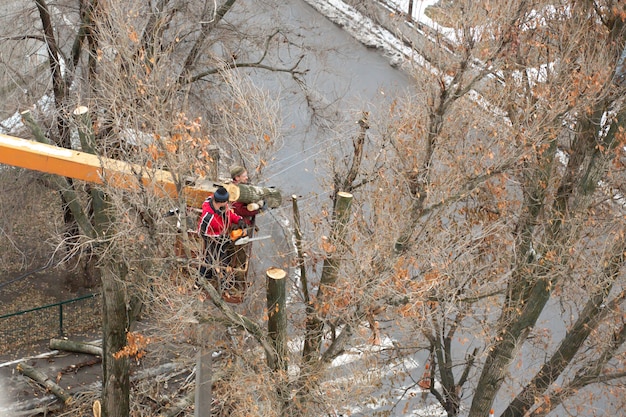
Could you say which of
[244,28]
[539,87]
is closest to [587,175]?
[539,87]

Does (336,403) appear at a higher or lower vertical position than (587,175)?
lower

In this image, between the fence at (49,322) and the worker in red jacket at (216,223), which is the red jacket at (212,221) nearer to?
the worker in red jacket at (216,223)

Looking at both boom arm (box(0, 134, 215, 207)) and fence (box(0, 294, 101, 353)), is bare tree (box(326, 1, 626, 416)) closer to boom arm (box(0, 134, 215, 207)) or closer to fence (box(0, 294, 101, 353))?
boom arm (box(0, 134, 215, 207))

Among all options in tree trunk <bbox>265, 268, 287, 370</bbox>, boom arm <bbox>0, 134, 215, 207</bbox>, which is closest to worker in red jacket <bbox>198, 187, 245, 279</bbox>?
boom arm <bbox>0, 134, 215, 207</bbox>

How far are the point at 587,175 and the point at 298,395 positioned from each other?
639 centimetres

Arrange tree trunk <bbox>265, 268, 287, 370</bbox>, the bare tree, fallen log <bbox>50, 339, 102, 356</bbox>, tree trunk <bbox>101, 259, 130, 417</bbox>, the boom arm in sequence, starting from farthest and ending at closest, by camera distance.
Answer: fallen log <bbox>50, 339, 102, 356</bbox> < tree trunk <bbox>101, 259, 130, 417</bbox> < the bare tree < tree trunk <bbox>265, 268, 287, 370</bbox> < the boom arm

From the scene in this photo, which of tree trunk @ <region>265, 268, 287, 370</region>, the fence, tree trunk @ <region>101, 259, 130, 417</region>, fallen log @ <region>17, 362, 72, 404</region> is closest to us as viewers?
tree trunk @ <region>265, 268, 287, 370</region>

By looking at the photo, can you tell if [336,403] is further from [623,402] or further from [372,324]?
[623,402]

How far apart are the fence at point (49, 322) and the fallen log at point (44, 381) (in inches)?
75.6

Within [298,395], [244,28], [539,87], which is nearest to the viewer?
[298,395]

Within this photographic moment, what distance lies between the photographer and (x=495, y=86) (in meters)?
15.6

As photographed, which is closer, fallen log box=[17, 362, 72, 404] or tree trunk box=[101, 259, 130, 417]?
tree trunk box=[101, 259, 130, 417]

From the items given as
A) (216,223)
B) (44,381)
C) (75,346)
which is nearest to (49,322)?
(75,346)

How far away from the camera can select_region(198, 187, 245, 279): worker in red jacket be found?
1128cm
